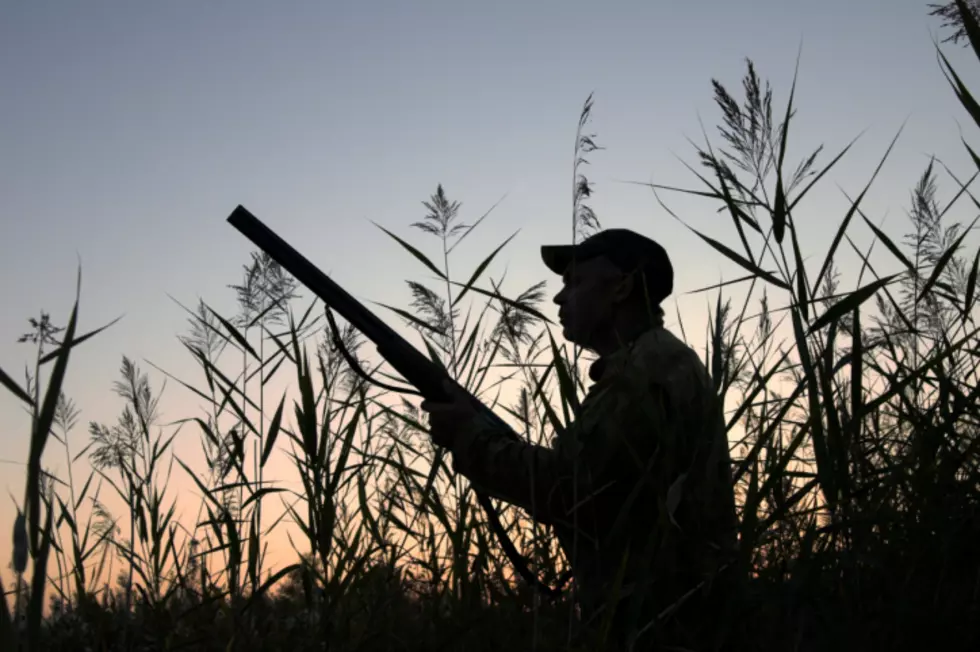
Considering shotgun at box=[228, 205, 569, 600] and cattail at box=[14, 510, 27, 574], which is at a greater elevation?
shotgun at box=[228, 205, 569, 600]

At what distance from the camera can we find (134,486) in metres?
3.50

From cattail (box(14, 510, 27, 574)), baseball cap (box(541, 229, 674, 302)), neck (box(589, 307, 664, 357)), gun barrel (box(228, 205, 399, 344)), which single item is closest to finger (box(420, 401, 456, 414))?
gun barrel (box(228, 205, 399, 344))

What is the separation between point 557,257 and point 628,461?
4.01ft

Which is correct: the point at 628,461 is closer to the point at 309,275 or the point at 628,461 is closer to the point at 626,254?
the point at 626,254

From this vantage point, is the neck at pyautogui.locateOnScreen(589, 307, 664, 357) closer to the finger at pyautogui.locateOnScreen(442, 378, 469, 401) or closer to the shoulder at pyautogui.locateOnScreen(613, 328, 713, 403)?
the shoulder at pyautogui.locateOnScreen(613, 328, 713, 403)

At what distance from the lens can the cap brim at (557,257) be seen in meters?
3.73

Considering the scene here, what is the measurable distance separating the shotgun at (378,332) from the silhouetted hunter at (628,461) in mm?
100

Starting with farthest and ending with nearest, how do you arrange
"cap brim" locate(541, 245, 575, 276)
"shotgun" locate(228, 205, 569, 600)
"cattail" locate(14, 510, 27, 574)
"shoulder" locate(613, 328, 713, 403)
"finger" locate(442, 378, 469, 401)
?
"cap brim" locate(541, 245, 575, 276) < "finger" locate(442, 378, 469, 401) < "shotgun" locate(228, 205, 569, 600) < "shoulder" locate(613, 328, 713, 403) < "cattail" locate(14, 510, 27, 574)

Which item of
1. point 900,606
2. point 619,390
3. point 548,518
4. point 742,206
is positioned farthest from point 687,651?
point 742,206

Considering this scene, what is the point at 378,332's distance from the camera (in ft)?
11.4

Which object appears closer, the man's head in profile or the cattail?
the cattail

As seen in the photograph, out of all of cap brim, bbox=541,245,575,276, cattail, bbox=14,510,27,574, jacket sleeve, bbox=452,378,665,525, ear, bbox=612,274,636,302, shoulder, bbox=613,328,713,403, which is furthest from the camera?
cap brim, bbox=541,245,575,276

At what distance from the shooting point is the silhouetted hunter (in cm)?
197

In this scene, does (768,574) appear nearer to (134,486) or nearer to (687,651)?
(687,651)
